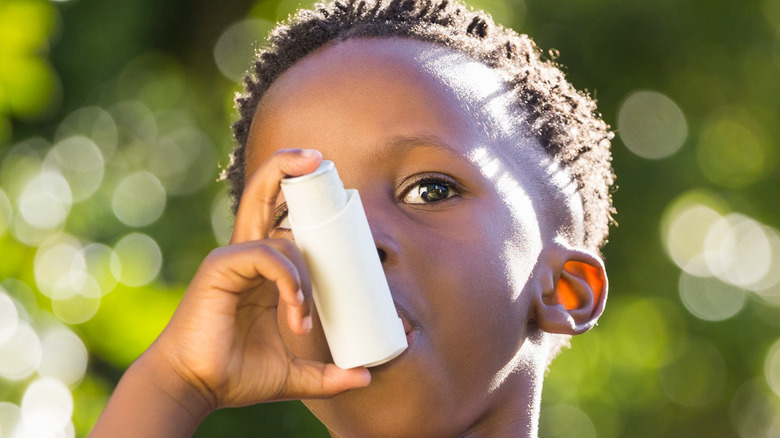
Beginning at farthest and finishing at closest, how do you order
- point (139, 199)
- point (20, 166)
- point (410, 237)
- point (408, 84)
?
point (139, 199) < point (20, 166) < point (408, 84) < point (410, 237)

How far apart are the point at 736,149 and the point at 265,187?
9.38 ft

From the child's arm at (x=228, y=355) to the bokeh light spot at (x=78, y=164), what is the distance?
196 centimetres

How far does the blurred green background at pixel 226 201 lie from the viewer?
297cm

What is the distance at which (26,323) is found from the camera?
9.34 feet

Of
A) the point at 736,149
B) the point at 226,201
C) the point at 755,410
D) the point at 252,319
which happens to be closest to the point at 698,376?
the point at 755,410

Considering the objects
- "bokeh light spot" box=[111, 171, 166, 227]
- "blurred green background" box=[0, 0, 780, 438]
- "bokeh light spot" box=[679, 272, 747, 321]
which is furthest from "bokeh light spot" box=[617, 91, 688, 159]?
"bokeh light spot" box=[111, 171, 166, 227]

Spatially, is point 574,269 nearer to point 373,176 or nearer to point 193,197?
point 373,176

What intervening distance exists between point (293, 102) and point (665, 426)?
2.54 m

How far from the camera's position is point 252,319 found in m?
1.27

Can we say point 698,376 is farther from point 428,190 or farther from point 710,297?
point 428,190

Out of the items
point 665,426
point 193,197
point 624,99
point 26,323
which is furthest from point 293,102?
point 665,426

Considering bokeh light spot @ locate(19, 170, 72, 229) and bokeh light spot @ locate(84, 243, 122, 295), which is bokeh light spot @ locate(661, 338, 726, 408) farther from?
bokeh light spot @ locate(19, 170, 72, 229)

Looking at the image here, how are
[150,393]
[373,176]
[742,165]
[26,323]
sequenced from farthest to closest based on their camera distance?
[742,165] < [26,323] < [373,176] < [150,393]

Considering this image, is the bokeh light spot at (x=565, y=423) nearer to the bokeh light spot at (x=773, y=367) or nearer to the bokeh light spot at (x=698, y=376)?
the bokeh light spot at (x=698, y=376)
